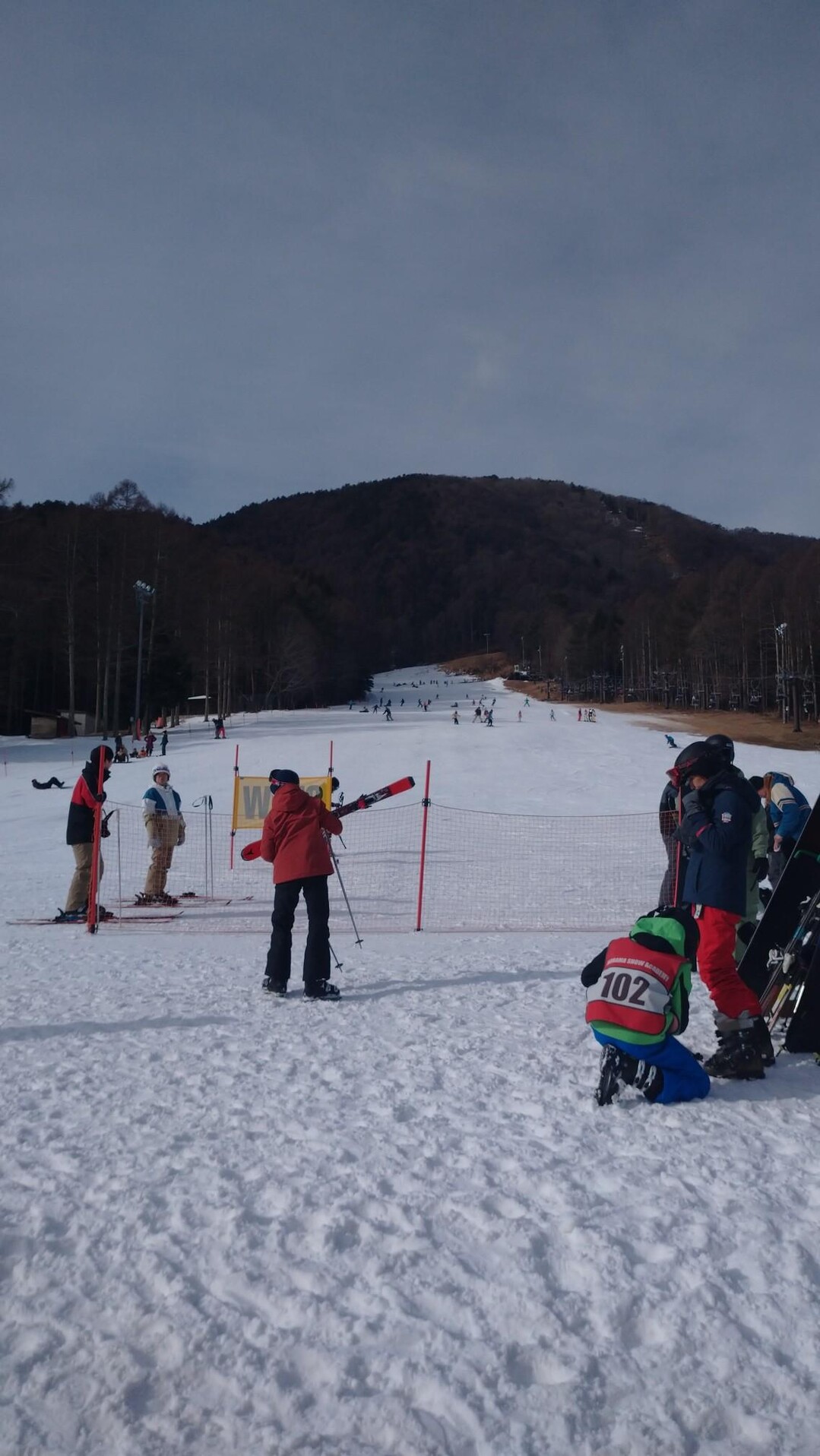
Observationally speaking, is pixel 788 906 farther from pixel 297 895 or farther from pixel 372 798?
pixel 372 798

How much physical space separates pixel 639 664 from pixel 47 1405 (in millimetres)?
105422

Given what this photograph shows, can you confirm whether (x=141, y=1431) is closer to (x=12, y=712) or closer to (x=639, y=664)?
(x=12, y=712)

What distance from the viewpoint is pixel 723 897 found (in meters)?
4.40

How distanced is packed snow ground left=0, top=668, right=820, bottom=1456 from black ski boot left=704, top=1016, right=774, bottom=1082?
0.08 metres

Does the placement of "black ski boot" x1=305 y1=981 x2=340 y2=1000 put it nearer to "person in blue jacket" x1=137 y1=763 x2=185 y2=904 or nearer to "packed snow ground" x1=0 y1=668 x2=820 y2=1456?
"packed snow ground" x1=0 y1=668 x2=820 y2=1456

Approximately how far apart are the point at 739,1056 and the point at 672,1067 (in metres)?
0.49

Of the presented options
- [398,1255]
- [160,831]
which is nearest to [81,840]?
[160,831]

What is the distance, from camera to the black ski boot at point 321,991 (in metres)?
5.91

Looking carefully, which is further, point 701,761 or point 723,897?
point 701,761

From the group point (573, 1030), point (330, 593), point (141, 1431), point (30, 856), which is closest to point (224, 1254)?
point (141, 1431)

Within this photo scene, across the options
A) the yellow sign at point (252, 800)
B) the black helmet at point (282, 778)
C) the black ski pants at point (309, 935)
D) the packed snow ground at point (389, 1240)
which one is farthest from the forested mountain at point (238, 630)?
the packed snow ground at point (389, 1240)

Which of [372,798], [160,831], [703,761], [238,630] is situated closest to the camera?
[703,761]

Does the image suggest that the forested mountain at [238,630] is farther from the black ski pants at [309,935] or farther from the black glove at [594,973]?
the black glove at [594,973]

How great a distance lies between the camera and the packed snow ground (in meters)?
2.22
